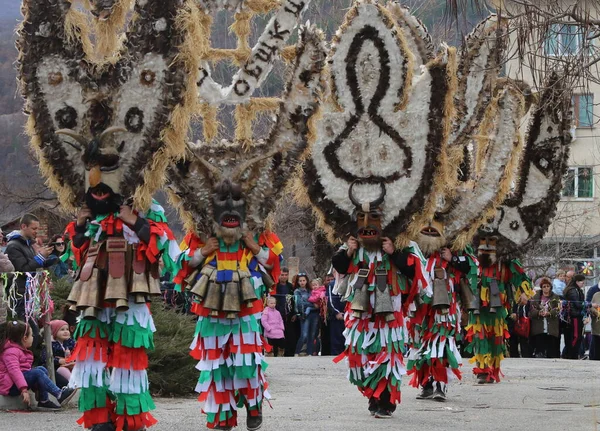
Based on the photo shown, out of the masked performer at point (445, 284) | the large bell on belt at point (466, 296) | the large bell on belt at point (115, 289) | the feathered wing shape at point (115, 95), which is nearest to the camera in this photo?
the large bell on belt at point (115, 289)

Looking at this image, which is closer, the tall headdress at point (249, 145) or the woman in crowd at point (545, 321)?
the tall headdress at point (249, 145)

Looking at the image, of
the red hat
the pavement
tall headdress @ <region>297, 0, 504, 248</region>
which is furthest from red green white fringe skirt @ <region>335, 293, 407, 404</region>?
the red hat

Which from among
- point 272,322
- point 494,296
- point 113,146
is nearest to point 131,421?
point 113,146

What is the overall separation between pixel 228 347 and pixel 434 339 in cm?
333

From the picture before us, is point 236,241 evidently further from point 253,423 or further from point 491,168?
point 491,168

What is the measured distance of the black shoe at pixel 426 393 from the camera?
37.9ft

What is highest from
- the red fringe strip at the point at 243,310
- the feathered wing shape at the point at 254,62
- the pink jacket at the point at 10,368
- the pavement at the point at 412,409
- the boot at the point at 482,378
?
the feathered wing shape at the point at 254,62

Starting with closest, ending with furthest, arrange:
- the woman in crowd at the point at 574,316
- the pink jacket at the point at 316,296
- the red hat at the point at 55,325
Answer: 1. the red hat at the point at 55,325
2. the pink jacket at the point at 316,296
3. the woman in crowd at the point at 574,316

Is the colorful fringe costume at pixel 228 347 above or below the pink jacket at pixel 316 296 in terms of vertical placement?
below

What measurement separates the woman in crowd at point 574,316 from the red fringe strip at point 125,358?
11.8 m

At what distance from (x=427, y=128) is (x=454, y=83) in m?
0.53

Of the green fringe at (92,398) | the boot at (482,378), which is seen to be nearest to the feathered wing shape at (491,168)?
the boot at (482,378)

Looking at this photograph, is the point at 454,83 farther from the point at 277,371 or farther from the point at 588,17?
the point at 277,371

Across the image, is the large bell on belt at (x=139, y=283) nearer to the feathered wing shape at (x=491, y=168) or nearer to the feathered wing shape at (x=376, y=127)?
the feathered wing shape at (x=376, y=127)
